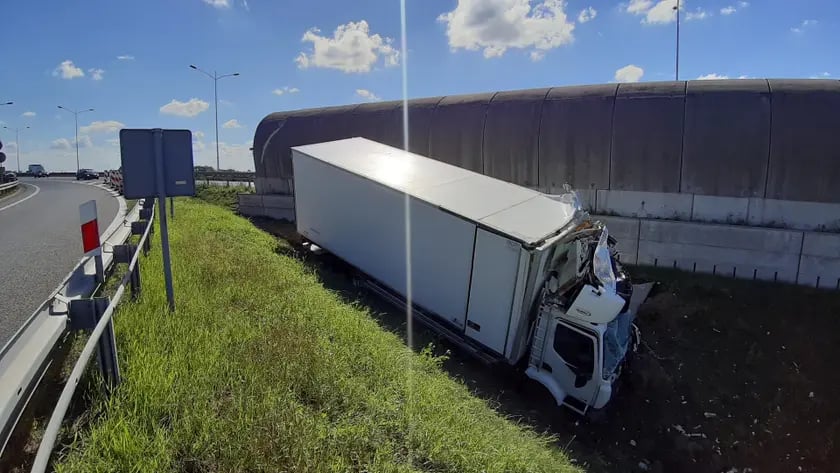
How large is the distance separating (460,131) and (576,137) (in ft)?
14.3

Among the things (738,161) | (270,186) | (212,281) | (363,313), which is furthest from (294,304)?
(270,186)

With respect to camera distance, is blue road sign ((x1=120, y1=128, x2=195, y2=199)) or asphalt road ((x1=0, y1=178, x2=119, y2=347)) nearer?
blue road sign ((x1=120, y1=128, x2=195, y2=199))

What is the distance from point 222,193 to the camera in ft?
87.4

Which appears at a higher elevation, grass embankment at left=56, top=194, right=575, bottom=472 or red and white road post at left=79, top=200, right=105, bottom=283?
red and white road post at left=79, top=200, right=105, bottom=283

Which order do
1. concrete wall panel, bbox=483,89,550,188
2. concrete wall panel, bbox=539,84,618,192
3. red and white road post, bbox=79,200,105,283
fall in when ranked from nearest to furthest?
red and white road post, bbox=79,200,105,283 → concrete wall panel, bbox=539,84,618,192 → concrete wall panel, bbox=483,89,550,188

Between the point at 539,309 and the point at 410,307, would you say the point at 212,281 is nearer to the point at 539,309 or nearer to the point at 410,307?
the point at 410,307

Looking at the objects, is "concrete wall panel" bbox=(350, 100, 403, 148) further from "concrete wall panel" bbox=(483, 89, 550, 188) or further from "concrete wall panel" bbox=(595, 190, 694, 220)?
"concrete wall panel" bbox=(595, 190, 694, 220)

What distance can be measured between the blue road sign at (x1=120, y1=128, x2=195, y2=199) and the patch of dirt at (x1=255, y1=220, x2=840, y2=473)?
16.2 feet

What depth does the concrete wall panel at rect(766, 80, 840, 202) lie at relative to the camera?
12258mm

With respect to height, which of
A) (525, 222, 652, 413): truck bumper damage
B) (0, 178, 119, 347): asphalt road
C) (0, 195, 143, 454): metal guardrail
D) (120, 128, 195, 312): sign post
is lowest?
(525, 222, 652, 413): truck bumper damage

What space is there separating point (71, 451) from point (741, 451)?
10433mm

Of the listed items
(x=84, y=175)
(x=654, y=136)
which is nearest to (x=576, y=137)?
(x=654, y=136)

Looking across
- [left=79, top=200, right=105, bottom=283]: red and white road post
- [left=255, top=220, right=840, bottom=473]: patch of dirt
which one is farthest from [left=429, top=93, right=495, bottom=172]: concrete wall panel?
Answer: [left=79, top=200, right=105, bottom=283]: red and white road post

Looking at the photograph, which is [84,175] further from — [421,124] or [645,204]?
[645,204]
